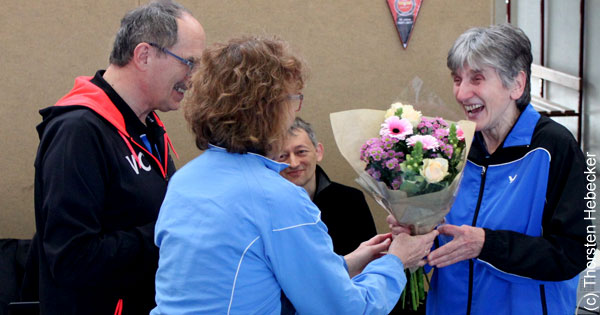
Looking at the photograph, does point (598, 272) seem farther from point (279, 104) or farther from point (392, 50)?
point (279, 104)

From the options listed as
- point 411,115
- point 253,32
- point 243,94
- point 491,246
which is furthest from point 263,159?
point 253,32

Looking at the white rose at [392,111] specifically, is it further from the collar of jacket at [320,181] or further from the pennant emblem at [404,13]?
the pennant emblem at [404,13]

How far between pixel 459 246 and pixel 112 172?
1066 mm

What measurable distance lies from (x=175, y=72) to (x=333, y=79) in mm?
1514

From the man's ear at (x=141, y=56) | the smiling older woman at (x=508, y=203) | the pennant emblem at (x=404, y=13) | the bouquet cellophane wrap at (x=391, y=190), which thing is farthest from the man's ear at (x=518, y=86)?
the pennant emblem at (x=404, y=13)

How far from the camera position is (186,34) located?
6.27 feet

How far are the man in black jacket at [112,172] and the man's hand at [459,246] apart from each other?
877 mm

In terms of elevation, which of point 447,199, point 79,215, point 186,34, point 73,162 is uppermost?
point 186,34

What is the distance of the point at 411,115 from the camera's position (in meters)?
1.80

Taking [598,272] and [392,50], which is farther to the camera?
[392,50]

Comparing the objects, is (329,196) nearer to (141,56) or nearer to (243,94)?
(141,56)

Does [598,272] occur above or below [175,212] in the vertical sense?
below

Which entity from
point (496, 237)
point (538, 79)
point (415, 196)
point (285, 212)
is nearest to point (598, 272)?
point (496, 237)

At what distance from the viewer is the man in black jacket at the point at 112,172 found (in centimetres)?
154
